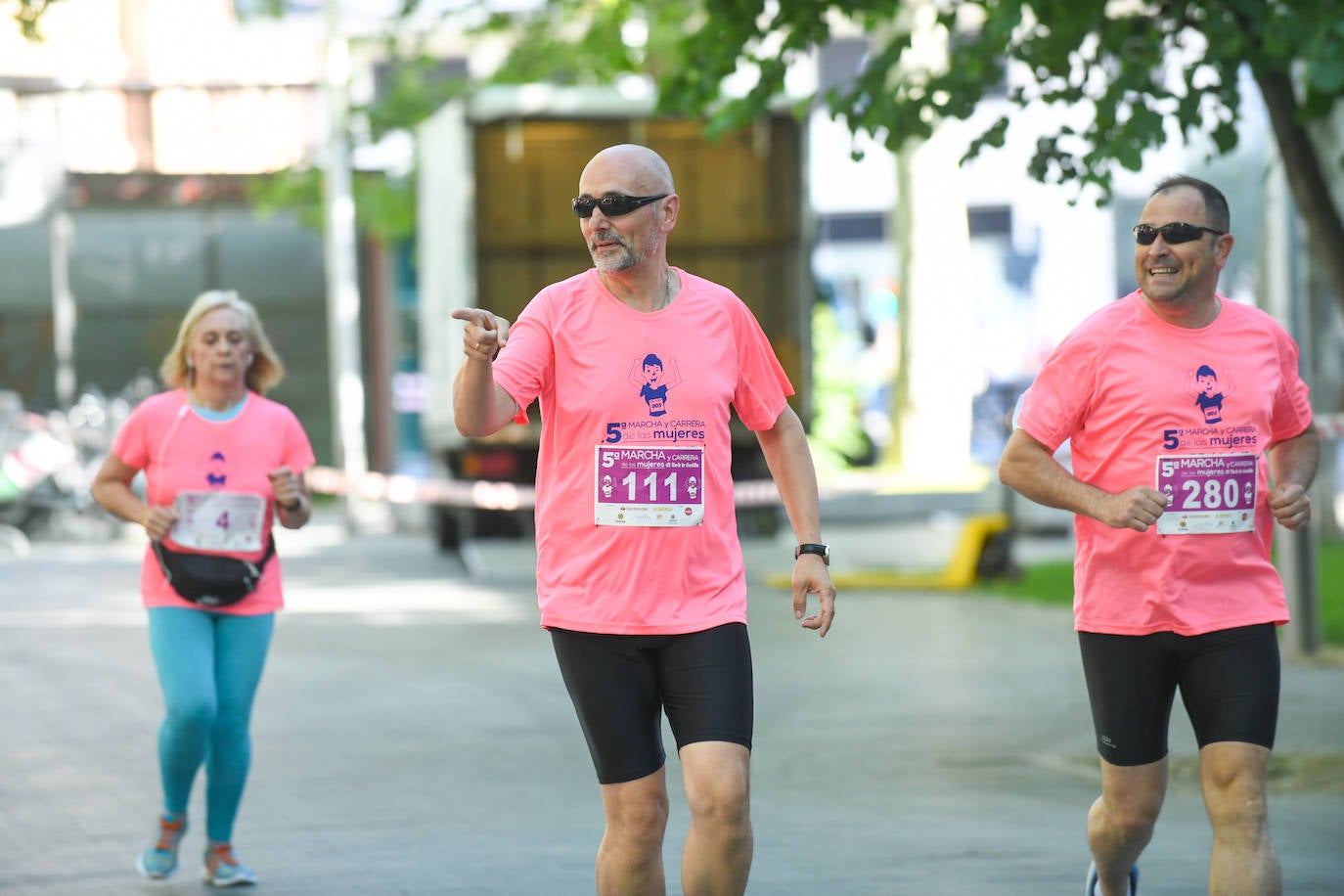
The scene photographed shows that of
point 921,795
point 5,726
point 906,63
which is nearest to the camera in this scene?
point 921,795

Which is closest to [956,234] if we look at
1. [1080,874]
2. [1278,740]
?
[1278,740]

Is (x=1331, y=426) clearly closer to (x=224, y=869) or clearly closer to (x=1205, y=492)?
(x=1205, y=492)

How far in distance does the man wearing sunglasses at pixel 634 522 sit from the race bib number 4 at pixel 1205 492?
96cm

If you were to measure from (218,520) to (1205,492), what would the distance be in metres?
3.02

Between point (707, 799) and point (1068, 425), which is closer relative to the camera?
point (707, 799)

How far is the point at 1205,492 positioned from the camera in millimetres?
5266

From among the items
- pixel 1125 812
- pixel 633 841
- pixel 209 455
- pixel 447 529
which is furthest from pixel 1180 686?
pixel 447 529

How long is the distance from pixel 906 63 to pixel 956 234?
80.5 inches

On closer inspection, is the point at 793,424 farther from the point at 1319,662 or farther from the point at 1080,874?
the point at 1319,662

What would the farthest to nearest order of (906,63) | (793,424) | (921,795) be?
(906,63) → (921,795) → (793,424)

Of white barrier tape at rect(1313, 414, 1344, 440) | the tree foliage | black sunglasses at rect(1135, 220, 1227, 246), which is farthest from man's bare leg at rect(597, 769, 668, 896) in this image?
white barrier tape at rect(1313, 414, 1344, 440)

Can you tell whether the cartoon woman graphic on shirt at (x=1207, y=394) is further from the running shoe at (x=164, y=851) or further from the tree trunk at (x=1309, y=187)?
the tree trunk at (x=1309, y=187)

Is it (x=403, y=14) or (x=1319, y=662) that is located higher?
(x=403, y=14)

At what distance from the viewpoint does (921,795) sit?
8047 mm
